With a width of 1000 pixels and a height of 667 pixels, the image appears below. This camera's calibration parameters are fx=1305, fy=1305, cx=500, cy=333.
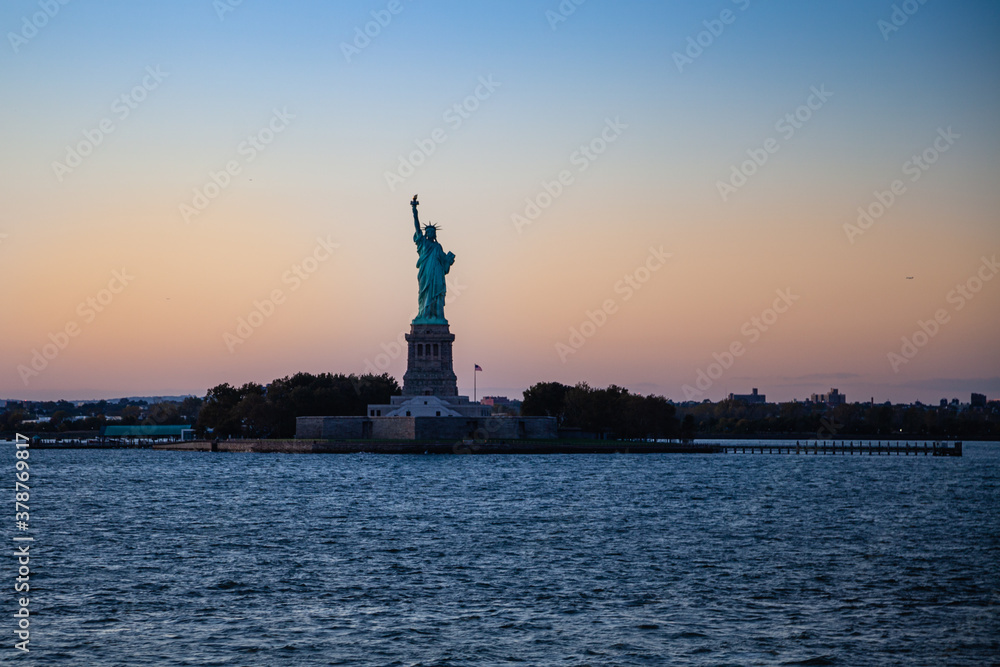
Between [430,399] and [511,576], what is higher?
[430,399]

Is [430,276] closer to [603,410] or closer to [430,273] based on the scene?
[430,273]

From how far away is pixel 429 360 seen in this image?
4301 inches

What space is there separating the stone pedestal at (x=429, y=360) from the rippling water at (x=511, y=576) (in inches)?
1669

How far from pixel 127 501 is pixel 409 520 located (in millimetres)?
16918

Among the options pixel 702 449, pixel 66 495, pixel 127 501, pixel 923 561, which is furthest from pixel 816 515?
pixel 702 449

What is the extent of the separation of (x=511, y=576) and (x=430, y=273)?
3069 inches

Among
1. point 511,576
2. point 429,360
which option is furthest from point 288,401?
point 511,576

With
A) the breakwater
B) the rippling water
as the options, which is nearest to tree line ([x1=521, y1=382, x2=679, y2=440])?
the breakwater

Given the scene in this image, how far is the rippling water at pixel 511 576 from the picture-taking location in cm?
2491

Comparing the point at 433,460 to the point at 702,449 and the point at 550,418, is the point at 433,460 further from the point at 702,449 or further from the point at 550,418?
the point at 702,449

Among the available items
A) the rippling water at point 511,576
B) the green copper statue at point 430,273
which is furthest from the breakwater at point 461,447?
the rippling water at point 511,576

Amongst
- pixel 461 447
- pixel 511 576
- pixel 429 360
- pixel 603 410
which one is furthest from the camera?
pixel 603 410

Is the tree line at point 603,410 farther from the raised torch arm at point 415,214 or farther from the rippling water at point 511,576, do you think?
the rippling water at point 511,576

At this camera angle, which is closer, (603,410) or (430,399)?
(430,399)
